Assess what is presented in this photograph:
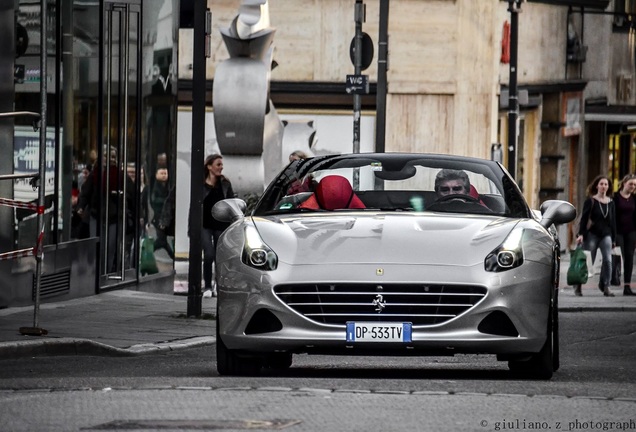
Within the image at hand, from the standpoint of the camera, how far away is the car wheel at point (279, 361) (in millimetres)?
11675

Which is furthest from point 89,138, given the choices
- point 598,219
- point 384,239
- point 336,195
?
point 384,239

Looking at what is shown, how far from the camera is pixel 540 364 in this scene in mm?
11109

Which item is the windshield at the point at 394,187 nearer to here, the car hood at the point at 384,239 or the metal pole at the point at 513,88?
the car hood at the point at 384,239

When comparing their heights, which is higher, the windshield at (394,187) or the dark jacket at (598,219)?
the windshield at (394,187)

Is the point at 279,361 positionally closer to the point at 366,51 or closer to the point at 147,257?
the point at 147,257

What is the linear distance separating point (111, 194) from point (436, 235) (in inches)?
472

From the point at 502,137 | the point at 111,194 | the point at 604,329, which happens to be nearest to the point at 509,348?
the point at 604,329

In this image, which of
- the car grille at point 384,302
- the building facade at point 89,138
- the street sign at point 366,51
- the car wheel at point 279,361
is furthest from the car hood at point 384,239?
the street sign at point 366,51

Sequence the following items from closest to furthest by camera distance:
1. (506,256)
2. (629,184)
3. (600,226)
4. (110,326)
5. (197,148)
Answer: (506,256)
(110,326)
(197,148)
(600,226)
(629,184)

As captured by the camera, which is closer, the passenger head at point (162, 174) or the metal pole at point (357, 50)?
the passenger head at point (162, 174)

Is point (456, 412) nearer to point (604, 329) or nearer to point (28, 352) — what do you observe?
point (28, 352)

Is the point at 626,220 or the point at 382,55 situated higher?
the point at 382,55

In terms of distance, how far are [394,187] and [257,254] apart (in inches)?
69.0

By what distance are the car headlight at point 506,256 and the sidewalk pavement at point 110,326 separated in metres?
4.59
